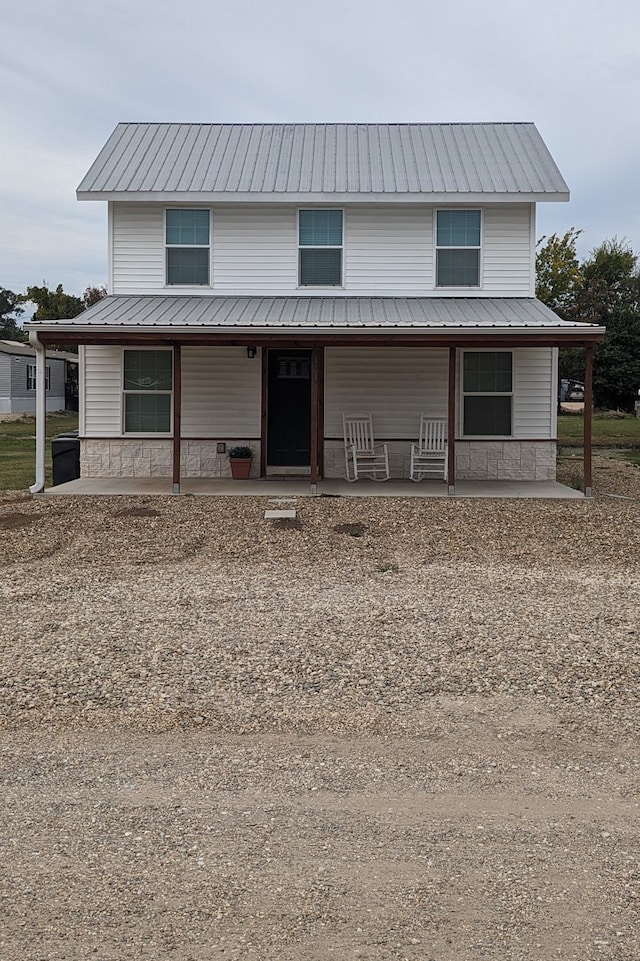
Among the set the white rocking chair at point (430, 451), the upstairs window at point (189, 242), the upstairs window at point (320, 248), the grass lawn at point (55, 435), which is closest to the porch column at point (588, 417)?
the white rocking chair at point (430, 451)

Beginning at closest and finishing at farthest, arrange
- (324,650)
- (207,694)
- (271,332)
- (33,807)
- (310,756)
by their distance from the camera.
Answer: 1. (33,807)
2. (310,756)
3. (207,694)
4. (324,650)
5. (271,332)

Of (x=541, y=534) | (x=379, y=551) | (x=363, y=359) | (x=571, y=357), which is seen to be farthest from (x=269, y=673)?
(x=571, y=357)

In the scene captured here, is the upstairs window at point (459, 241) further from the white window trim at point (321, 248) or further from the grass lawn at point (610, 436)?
the grass lawn at point (610, 436)

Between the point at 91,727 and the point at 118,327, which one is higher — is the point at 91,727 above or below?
below

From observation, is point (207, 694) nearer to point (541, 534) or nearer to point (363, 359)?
point (541, 534)

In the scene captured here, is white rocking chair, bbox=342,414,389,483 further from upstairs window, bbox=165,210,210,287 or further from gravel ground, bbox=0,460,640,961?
gravel ground, bbox=0,460,640,961

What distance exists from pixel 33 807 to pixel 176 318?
10604 mm

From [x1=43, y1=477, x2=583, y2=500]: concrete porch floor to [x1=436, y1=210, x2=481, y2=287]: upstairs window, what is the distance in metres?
3.54

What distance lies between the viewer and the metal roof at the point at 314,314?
1275 cm

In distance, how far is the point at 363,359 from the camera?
15352 millimetres

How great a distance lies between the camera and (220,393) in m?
15.4

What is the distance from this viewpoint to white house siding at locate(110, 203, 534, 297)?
15.4m

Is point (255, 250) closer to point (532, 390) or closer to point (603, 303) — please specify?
point (532, 390)

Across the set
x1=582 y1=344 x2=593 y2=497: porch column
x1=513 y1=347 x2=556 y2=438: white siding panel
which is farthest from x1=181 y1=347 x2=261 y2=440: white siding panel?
x1=582 y1=344 x2=593 y2=497: porch column
